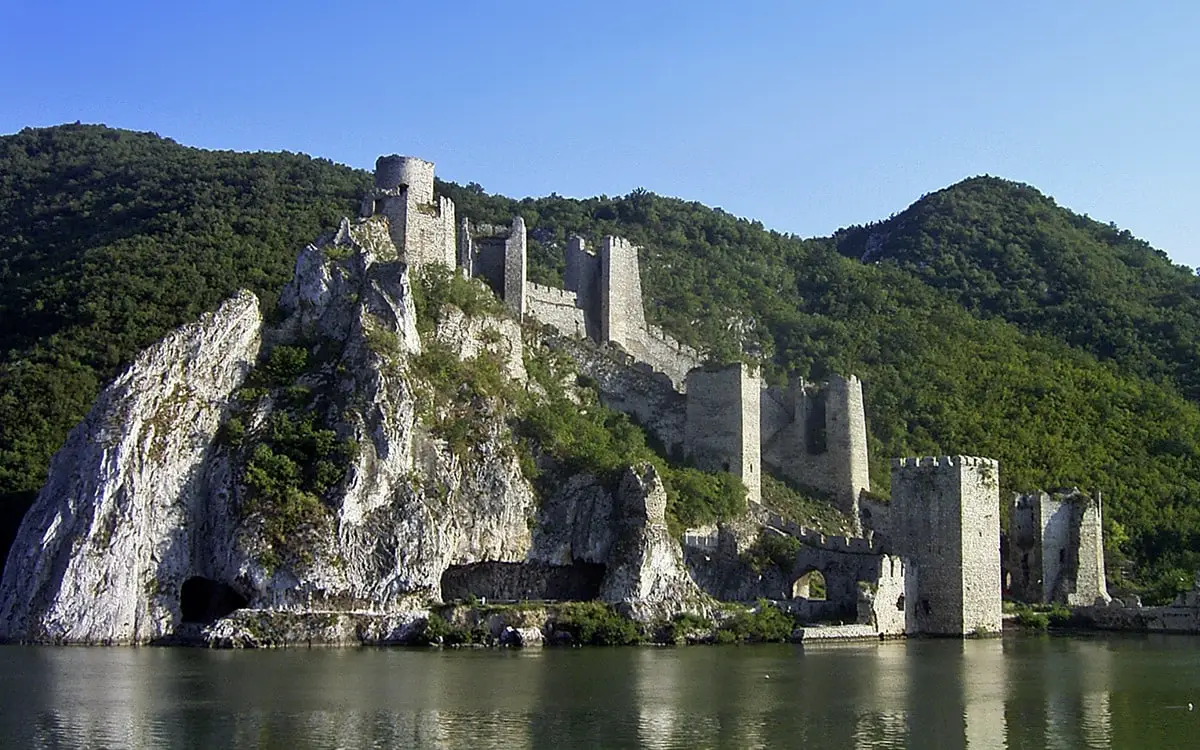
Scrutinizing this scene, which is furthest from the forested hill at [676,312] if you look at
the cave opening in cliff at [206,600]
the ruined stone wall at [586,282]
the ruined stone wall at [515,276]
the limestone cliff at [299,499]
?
the ruined stone wall at [586,282]

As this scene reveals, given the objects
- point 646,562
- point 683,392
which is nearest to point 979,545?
point 646,562

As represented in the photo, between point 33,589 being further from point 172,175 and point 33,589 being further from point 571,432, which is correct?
point 172,175

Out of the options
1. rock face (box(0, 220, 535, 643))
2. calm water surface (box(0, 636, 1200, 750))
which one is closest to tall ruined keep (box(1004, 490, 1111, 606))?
calm water surface (box(0, 636, 1200, 750))

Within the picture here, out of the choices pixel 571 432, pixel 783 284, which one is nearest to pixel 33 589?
pixel 571 432

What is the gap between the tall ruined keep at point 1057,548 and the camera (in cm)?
6122

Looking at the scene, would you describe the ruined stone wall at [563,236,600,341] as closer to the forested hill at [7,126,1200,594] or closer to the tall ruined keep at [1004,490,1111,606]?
the forested hill at [7,126,1200,594]

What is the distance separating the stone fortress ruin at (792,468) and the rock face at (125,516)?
32.8ft

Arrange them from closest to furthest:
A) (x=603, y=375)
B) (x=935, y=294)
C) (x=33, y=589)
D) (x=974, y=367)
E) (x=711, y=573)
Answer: (x=33, y=589), (x=711, y=573), (x=603, y=375), (x=974, y=367), (x=935, y=294)

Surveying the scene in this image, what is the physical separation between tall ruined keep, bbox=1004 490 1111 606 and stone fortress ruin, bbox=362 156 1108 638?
0.06 m

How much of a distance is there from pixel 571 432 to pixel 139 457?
1583cm

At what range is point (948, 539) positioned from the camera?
172ft

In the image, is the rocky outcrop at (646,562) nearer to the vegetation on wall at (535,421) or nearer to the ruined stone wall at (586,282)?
the vegetation on wall at (535,421)

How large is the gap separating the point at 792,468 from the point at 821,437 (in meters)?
1.67

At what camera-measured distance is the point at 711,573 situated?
185 ft
